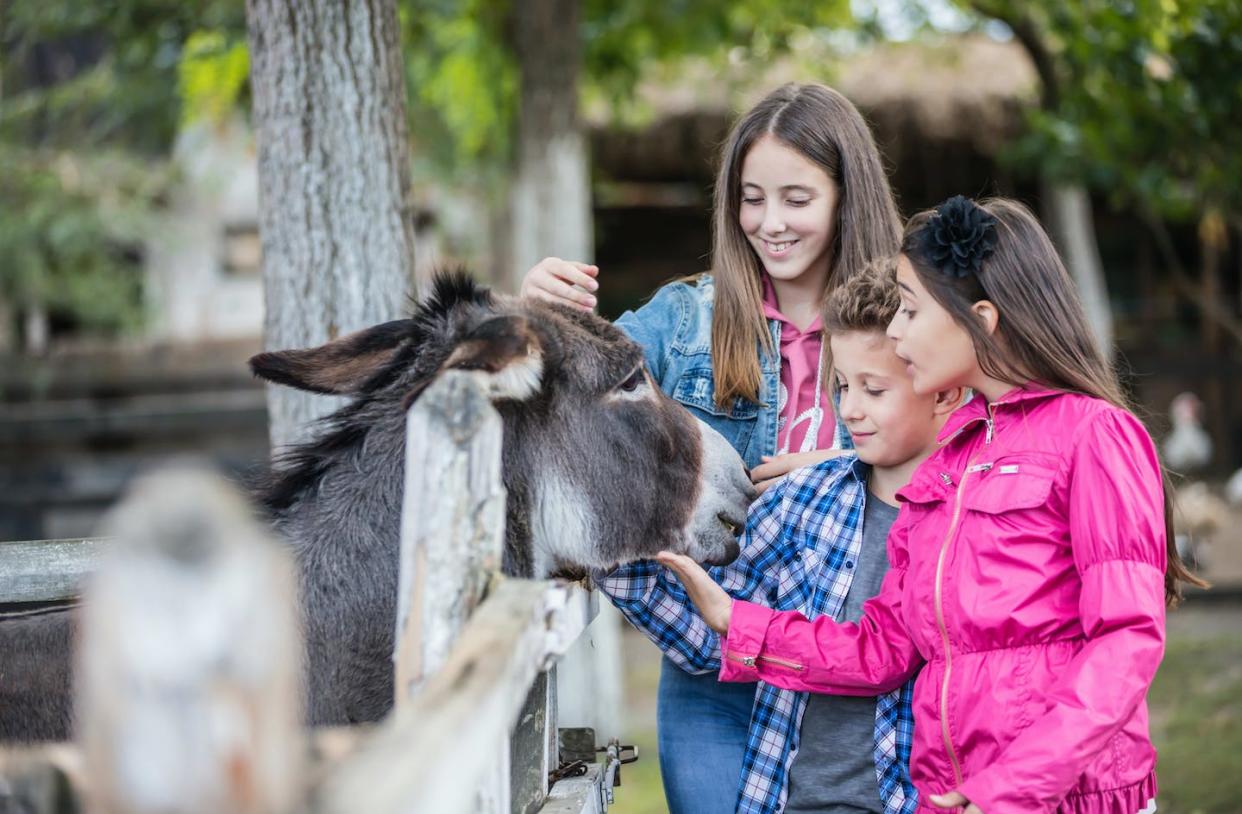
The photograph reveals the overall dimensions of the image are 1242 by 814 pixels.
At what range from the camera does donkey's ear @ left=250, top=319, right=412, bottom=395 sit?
2633mm

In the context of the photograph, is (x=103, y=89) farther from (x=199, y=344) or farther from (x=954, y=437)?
(x=954, y=437)

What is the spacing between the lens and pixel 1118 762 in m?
2.27

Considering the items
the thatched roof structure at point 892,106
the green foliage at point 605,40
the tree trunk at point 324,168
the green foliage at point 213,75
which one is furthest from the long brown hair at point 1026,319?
the thatched roof structure at point 892,106

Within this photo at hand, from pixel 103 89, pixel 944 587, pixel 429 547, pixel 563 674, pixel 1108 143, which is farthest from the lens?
pixel 103 89

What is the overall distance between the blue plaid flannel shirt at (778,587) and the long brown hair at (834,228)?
→ 1.10 feet

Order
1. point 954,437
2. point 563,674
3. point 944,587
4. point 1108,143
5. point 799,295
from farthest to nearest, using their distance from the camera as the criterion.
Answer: point 563,674, point 1108,143, point 799,295, point 954,437, point 944,587

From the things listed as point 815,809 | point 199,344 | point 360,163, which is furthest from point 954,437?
point 199,344

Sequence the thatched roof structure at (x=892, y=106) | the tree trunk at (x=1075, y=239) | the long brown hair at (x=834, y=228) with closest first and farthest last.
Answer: the long brown hair at (x=834, y=228)
the tree trunk at (x=1075, y=239)
the thatched roof structure at (x=892, y=106)

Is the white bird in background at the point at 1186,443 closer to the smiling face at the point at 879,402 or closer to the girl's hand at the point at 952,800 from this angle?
the smiling face at the point at 879,402

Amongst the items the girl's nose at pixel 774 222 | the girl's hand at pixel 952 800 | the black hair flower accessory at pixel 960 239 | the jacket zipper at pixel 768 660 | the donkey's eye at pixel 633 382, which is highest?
the girl's nose at pixel 774 222

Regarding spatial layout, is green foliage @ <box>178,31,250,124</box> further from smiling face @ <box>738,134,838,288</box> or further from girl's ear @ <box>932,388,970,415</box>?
girl's ear @ <box>932,388,970,415</box>

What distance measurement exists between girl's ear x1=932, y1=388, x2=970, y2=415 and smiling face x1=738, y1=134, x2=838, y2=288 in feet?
1.78

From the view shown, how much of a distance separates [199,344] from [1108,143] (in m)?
9.74

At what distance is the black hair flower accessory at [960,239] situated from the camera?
245cm
